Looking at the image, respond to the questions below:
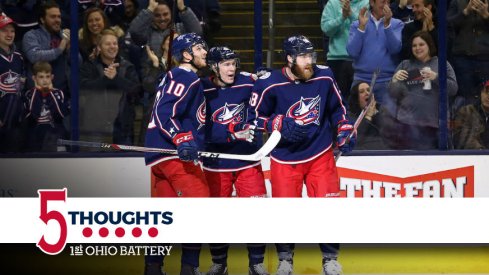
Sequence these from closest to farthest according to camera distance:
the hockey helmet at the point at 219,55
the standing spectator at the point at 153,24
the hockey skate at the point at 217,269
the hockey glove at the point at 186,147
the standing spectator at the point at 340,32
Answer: the hockey glove at the point at 186,147
the hockey helmet at the point at 219,55
the hockey skate at the point at 217,269
the standing spectator at the point at 340,32
the standing spectator at the point at 153,24

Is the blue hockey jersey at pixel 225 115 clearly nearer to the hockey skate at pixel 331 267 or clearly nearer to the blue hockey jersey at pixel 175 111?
the blue hockey jersey at pixel 175 111

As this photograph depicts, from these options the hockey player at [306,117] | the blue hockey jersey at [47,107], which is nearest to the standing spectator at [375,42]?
the hockey player at [306,117]

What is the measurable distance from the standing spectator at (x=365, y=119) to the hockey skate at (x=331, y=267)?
77cm

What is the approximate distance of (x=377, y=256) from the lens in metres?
9.31

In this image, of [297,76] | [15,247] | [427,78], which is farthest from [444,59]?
[15,247]

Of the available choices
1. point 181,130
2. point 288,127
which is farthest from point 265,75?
point 181,130

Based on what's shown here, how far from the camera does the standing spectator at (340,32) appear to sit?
368 inches

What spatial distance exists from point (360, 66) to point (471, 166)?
816mm

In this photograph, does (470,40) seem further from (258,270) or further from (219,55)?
(258,270)

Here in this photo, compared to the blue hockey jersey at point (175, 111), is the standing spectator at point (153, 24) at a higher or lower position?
higher

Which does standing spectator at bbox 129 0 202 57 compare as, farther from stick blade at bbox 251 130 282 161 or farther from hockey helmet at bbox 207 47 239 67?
stick blade at bbox 251 130 282 161

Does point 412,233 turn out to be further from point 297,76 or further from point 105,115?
point 105,115

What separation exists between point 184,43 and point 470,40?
63.6 inches

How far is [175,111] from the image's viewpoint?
8.76 m
